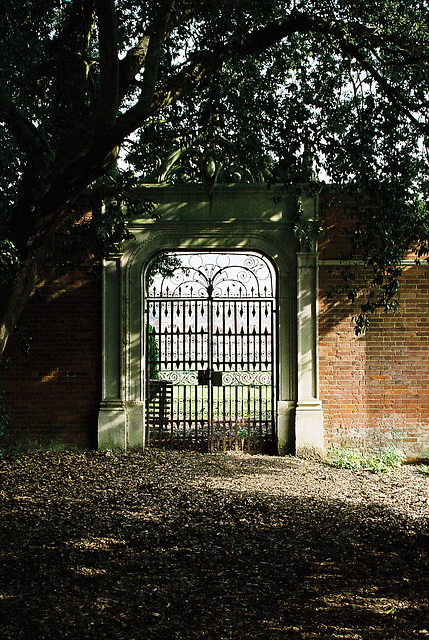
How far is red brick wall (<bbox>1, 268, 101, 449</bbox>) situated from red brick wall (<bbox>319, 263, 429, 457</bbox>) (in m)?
3.59

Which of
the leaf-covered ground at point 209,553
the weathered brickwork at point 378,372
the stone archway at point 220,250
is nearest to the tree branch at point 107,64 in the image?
the stone archway at point 220,250

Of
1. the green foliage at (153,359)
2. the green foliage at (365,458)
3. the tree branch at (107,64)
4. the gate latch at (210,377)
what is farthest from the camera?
the green foliage at (153,359)

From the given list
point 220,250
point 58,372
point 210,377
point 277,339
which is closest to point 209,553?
point 210,377

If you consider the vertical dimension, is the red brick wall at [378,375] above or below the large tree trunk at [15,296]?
below

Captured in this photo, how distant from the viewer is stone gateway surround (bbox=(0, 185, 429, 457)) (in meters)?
8.12

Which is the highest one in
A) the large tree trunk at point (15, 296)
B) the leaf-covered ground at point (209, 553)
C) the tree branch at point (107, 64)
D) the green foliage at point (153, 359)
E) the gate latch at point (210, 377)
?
the tree branch at point (107, 64)

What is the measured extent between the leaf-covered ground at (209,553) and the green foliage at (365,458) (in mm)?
607

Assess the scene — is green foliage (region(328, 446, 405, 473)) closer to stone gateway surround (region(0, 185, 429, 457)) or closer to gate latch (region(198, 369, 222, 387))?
stone gateway surround (region(0, 185, 429, 457))

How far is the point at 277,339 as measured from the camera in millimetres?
8250

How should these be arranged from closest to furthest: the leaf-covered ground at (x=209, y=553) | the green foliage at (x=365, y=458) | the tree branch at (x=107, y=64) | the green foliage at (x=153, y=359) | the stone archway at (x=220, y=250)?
the leaf-covered ground at (x=209, y=553), the tree branch at (x=107, y=64), the green foliage at (x=365, y=458), the stone archway at (x=220, y=250), the green foliage at (x=153, y=359)

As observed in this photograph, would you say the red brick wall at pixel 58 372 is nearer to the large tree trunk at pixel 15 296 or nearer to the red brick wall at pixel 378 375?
the large tree trunk at pixel 15 296

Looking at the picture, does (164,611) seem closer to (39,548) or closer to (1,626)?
(1,626)

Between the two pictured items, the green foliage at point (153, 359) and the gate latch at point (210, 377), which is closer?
the gate latch at point (210, 377)

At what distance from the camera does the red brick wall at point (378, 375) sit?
8133 millimetres
